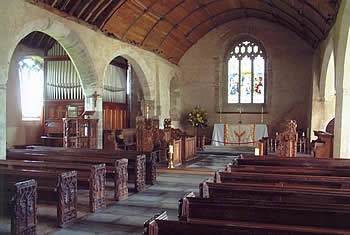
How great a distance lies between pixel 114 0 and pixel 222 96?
8.28 metres

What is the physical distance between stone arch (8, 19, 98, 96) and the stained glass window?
834cm

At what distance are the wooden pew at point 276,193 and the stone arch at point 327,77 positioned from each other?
29.5 feet

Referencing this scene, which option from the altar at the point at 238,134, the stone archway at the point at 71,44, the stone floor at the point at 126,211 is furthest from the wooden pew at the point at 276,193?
the altar at the point at 238,134

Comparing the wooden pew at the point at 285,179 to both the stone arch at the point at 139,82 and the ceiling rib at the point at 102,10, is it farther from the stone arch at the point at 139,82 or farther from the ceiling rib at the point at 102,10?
the stone arch at the point at 139,82

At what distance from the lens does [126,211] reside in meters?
5.13

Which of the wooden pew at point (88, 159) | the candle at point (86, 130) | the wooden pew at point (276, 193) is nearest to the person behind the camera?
the wooden pew at point (276, 193)

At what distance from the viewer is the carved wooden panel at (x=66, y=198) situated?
4.45 meters

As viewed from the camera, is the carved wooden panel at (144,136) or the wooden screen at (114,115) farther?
the wooden screen at (114,115)

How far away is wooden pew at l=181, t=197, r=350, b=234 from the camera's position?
2.43m

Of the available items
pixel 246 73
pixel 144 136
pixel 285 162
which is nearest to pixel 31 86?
pixel 144 136

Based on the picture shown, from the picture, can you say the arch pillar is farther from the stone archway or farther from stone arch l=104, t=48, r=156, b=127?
stone arch l=104, t=48, r=156, b=127

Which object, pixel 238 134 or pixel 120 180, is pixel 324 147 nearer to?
pixel 238 134

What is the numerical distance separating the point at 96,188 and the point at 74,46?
17.6 ft

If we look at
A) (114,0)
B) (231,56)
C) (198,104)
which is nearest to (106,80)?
(114,0)
